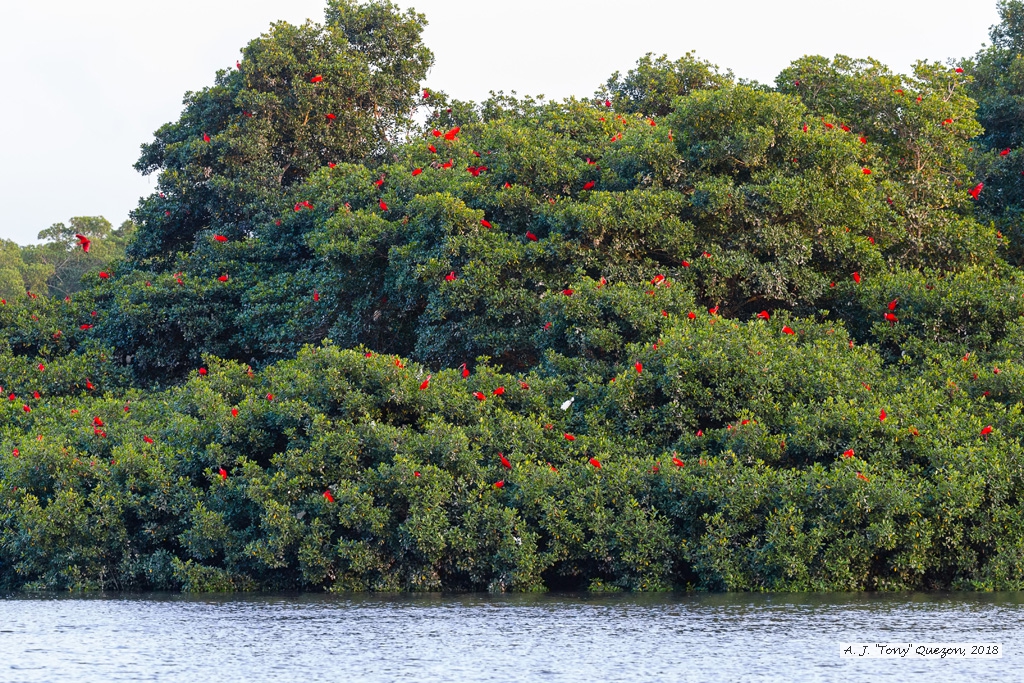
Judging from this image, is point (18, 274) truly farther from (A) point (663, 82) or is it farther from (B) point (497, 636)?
(B) point (497, 636)

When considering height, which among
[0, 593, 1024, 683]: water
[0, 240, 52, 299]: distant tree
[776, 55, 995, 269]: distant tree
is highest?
[0, 240, 52, 299]: distant tree

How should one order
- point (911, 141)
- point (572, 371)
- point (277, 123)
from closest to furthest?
point (572, 371)
point (911, 141)
point (277, 123)

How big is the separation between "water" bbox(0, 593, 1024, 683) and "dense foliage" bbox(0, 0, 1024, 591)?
2.81 ft

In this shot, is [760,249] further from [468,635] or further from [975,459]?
[468,635]

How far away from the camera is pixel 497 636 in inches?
420

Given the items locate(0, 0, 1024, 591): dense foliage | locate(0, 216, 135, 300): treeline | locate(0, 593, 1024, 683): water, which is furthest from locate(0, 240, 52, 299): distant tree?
locate(0, 593, 1024, 683): water

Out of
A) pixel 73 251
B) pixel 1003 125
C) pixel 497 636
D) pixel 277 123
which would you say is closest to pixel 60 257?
pixel 73 251

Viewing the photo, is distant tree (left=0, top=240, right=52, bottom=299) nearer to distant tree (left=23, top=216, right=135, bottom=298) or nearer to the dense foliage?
distant tree (left=23, top=216, right=135, bottom=298)

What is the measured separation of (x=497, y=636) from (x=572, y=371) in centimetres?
622

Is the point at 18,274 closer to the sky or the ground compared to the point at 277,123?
closer to the sky

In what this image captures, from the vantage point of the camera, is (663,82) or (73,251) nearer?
(663,82)

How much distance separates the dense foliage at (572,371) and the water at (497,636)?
2.81 ft

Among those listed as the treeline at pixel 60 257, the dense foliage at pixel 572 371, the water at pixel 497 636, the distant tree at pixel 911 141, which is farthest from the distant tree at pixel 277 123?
the treeline at pixel 60 257

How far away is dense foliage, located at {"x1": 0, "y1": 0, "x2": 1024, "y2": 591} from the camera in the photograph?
46.1ft
